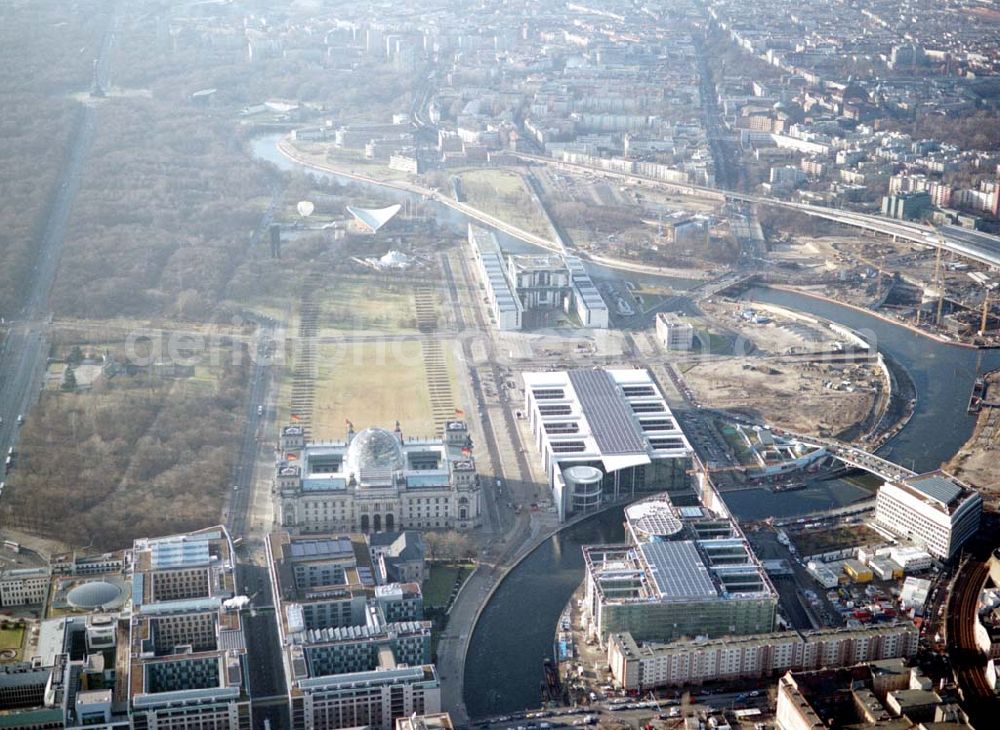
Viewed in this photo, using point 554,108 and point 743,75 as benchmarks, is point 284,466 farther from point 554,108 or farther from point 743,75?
point 743,75

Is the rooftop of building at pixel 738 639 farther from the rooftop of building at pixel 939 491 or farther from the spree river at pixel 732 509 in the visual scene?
the rooftop of building at pixel 939 491

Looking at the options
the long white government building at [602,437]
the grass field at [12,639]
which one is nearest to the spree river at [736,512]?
the long white government building at [602,437]

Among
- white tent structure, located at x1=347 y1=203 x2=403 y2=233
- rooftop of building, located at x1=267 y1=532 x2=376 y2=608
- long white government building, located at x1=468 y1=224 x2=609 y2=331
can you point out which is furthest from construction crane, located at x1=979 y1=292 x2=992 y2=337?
rooftop of building, located at x1=267 y1=532 x2=376 y2=608

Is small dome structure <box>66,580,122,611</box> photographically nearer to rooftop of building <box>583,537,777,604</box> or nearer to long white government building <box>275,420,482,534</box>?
long white government building <box>275,420,482,534</box>

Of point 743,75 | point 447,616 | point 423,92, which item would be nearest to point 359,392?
point 447,616

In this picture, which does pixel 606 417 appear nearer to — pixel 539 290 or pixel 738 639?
pixel 738 639
